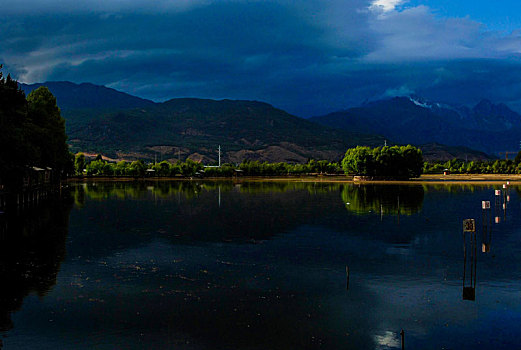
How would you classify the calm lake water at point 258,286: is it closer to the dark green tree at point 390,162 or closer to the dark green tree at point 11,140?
the dark green tree at point 11,140

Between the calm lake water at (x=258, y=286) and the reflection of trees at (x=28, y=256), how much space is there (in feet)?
0.42

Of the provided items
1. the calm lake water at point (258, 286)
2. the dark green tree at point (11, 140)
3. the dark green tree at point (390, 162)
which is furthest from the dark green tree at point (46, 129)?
the dark green tree at point (390, 162)

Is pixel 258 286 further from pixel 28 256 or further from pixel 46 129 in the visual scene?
pixel 46 129

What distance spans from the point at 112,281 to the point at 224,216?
3269cm

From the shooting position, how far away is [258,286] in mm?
26172

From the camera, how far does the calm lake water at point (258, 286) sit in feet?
63.5

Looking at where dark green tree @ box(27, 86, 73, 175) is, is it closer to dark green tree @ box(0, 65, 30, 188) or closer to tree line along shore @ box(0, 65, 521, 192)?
tree line along shore @ box(0, 65, 521, 192)

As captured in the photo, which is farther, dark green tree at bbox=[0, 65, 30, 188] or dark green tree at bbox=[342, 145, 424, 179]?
dark green tree at bbox=[342, 145, 424, 179]

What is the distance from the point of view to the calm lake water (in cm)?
1934

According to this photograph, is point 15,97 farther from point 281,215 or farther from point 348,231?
point 348,231

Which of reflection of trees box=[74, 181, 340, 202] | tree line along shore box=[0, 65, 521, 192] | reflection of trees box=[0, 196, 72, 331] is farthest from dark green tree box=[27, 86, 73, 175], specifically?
reflection of trees box=[0, 196, 72, 331]

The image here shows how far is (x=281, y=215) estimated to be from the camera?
59938mm

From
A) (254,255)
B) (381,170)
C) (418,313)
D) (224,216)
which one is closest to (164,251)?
(254,255)

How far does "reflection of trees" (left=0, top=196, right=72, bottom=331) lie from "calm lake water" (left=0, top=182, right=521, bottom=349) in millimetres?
129
